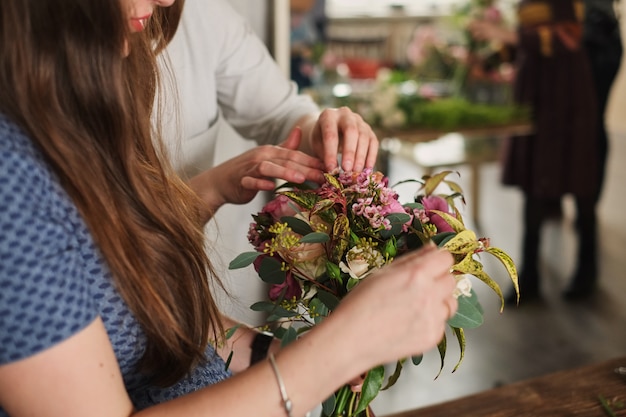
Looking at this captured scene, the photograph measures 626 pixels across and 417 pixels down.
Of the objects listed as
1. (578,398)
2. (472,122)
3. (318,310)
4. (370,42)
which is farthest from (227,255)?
(370,42)

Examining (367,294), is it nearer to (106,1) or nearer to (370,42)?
(106,1)

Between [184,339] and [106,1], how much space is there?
0.39 m

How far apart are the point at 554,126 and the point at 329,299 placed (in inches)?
109

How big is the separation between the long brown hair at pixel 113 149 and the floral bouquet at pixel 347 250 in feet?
0.34

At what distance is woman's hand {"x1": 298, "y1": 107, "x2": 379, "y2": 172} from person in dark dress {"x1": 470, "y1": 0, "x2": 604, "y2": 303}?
7.57 ft

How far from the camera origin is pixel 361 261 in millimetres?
843

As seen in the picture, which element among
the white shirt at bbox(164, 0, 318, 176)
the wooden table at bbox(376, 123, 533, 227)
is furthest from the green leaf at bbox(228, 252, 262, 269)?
the wooden table at bbox(376, 123, 533, 227)

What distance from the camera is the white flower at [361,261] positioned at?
0.84 metres

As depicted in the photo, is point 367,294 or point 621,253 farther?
point 621,253

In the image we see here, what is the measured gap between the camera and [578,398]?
1096 millimetres

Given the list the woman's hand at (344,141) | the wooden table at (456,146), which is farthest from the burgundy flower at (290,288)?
the wooden table at (456,146)

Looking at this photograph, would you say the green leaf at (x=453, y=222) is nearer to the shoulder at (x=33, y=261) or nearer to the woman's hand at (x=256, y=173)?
the woman's hand at (x=256, y=173)

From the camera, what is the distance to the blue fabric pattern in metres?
0.65

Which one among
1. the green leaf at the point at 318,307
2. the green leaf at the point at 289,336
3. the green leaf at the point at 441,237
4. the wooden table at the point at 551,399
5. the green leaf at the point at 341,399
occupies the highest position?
the green leaf at the point at 441,237
